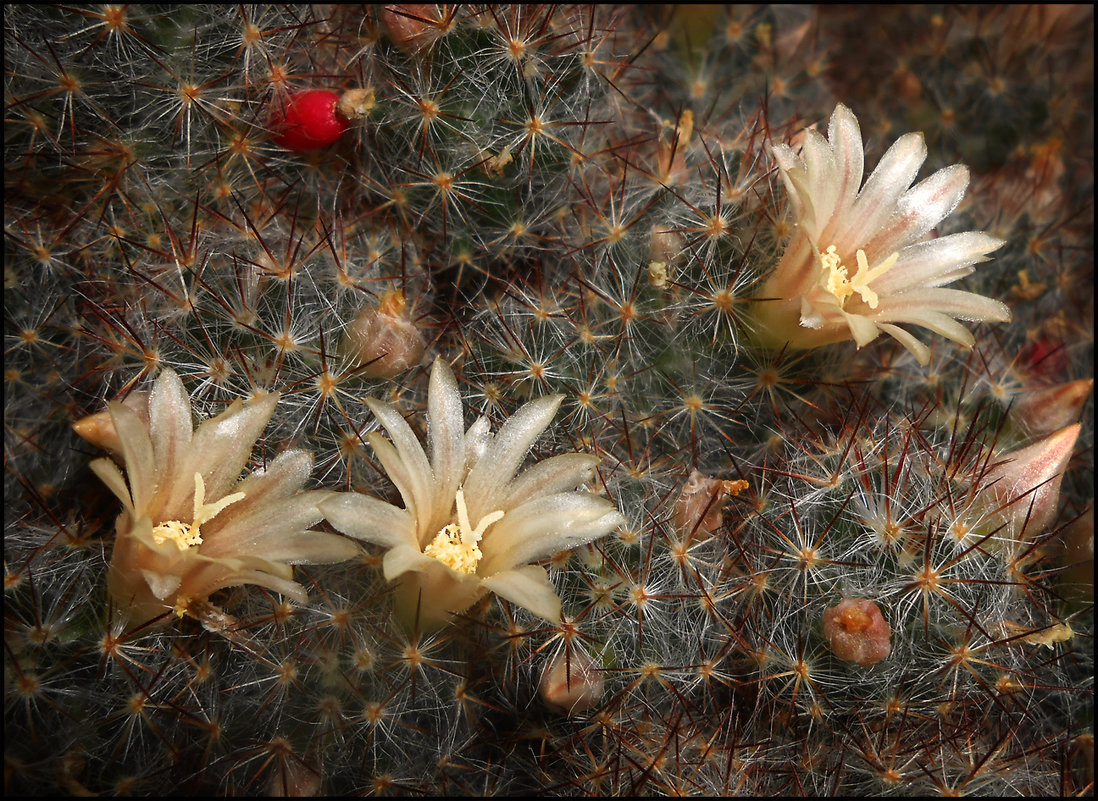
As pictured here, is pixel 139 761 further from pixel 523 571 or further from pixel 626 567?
pixel 626 567

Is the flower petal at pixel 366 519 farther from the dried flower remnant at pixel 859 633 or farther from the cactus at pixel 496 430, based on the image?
the dried flower remnant at pixel 859 633

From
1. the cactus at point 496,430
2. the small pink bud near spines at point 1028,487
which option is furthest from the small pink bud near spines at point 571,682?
the small pink bud near spines at point 1028,487

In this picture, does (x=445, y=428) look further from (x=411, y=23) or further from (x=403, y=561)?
(x=411, y=23)

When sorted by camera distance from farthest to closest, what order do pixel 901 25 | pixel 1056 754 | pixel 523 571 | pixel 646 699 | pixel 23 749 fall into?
pixel 901 25 → pixel 1056 754 → pixel 646 699 → pixel 23 749 → pixel 523 571

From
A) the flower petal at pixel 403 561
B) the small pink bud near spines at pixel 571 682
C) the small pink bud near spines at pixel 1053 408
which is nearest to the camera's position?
the flower petal at pixel 403 561

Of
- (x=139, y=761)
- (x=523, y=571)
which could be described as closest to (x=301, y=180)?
(x=523, y=571)

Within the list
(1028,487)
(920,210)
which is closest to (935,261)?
(920,210)
